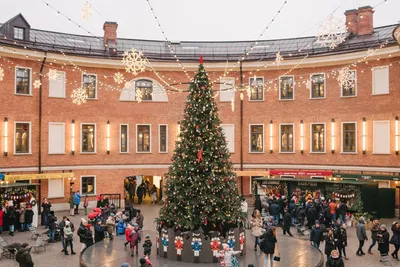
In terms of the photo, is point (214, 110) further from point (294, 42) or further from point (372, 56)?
point (294, 42)

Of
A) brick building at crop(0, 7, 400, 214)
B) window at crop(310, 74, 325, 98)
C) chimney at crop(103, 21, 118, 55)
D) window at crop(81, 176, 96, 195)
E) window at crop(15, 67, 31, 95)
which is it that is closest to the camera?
brick building at crop(0, 7, 400, 214)

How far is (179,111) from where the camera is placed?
31.8m

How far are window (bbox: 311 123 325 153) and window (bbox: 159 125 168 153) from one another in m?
10.3

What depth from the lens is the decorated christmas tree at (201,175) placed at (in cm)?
1580

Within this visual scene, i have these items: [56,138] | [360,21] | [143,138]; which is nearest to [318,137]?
[360,21]

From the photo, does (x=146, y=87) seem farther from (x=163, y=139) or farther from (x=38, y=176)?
(x=38, y=176)

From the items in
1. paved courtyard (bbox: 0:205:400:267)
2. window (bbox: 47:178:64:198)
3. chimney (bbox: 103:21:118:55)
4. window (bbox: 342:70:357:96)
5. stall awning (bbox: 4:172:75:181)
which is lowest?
paved courtyard (bbox: 0:205:400:267)

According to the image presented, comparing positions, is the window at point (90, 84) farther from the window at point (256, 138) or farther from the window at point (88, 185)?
the window at point (256, 138)

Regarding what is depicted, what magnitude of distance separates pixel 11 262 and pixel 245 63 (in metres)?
20.4

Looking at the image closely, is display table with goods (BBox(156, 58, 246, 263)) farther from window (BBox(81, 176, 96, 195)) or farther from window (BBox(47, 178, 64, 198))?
window (BBox(81, 176, 96, 195))

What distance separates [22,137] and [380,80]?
2265cm

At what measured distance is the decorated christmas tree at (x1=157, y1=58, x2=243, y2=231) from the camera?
15797mm

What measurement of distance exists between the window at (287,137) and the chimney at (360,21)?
817 cm

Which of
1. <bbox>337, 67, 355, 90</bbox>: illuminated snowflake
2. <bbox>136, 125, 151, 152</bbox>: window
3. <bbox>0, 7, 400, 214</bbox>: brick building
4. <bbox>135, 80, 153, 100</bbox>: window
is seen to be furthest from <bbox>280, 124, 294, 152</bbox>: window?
<bbox>135, 80, 153, 100</bbox>: window
